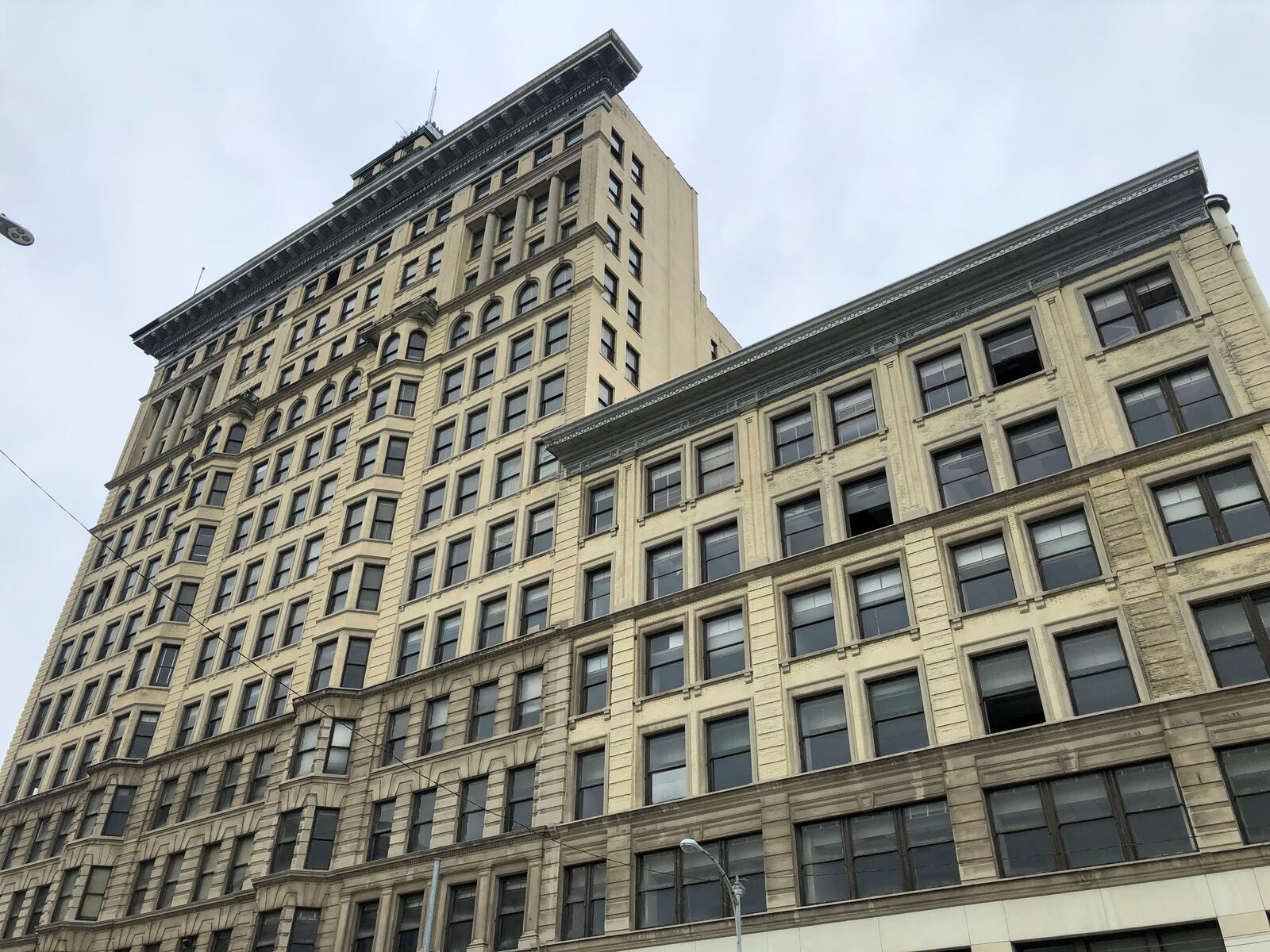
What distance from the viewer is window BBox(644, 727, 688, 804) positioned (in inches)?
1259

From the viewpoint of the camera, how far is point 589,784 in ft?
112

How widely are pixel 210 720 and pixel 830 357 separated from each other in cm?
3272

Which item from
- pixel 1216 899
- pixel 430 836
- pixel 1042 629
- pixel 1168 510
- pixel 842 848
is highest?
pixel 1168 510

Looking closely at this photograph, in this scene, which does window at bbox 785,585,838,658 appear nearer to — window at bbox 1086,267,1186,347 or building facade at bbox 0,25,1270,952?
building facade at bbox 0,25,1270,952

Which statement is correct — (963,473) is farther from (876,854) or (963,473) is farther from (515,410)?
(515,410)

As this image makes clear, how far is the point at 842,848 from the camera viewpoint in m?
27.7

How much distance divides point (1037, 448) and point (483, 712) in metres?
21.3

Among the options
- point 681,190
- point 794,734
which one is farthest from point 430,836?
point 681,190

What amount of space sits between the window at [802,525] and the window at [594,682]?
7.51 m

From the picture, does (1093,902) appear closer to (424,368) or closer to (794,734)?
(794,734)

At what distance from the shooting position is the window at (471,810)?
117ft

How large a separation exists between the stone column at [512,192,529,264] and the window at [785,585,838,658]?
1093 inches

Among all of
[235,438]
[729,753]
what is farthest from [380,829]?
[235,438]

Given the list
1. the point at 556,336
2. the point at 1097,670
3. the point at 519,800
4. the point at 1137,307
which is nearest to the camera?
the point at 1097,670
